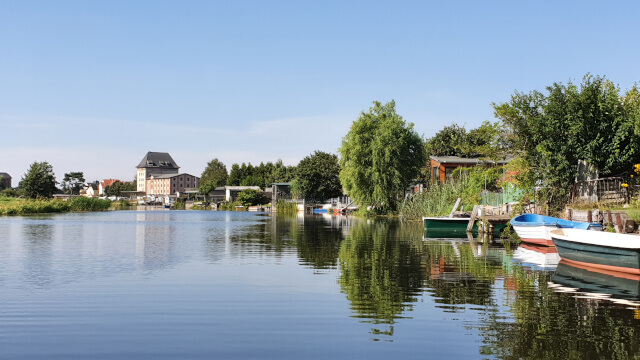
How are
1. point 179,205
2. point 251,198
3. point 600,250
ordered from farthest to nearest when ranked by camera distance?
1. point 179,205
2. point 251,198
3. point 600,250

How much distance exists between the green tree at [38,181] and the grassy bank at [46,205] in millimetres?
12614

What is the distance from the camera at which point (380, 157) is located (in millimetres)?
61219

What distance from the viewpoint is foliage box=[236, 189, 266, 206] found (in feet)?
425

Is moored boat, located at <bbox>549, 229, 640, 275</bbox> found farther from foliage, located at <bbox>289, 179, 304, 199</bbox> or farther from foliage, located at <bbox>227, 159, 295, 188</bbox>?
foliage, located at <bbox>227, 159, 295, 188</bbox>

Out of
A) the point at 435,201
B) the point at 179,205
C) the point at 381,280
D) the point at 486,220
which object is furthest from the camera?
the point at 179,205

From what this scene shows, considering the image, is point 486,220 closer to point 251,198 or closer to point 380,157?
point 380,157

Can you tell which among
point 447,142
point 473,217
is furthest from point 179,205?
point 473,217

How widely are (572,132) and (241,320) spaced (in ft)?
81.7

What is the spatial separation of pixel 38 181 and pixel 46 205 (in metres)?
26.2

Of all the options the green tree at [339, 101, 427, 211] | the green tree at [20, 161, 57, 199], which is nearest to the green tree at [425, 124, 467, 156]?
the green tree at [339, 101, 427, 211]

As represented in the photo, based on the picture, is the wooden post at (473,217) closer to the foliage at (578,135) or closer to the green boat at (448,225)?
the green boat at (448,225)

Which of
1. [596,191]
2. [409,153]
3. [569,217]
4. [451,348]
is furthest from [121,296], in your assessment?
[409,153]

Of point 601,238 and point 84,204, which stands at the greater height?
point 84,204

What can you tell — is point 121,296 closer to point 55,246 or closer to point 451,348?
point 451,348
